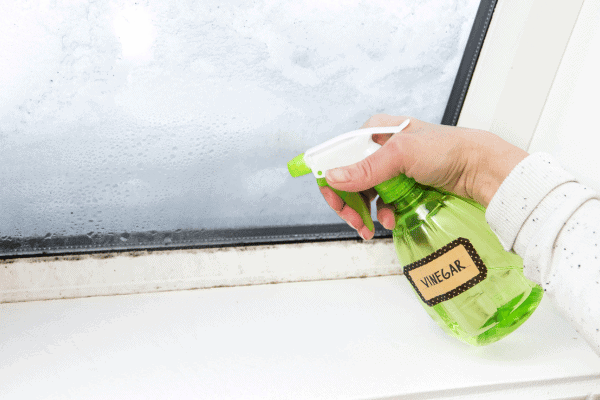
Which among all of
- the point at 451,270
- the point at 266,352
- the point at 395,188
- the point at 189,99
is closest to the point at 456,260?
the point at 451,270

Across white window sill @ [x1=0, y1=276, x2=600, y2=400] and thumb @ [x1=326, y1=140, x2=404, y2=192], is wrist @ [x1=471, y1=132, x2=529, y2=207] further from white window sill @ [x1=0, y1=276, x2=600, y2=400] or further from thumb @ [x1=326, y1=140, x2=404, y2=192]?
white window sill @ [x1=0, y1=276, x2=600, y2=400]

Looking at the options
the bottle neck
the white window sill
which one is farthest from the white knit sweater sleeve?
the white window sill

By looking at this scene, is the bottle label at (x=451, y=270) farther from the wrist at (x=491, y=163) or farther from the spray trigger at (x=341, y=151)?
the spray trigger at (x=341, y=151)

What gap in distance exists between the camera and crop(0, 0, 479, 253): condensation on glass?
622mm

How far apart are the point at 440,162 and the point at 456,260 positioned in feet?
0.43

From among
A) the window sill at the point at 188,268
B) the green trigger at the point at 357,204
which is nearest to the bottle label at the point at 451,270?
the green trigger at the point at 357,204

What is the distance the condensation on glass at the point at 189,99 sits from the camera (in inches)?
24.5

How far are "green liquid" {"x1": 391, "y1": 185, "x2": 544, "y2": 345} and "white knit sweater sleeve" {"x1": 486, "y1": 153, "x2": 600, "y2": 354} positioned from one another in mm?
80

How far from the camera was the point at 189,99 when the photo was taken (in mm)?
701

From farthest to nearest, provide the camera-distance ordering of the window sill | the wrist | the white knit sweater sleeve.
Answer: the window sill
the wrist
the white knit sweater sleeve

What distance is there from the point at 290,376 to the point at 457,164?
1.22ft

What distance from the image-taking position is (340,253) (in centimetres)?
87

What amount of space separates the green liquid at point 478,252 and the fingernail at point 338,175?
0.13 m

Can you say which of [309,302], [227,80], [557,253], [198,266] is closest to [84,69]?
[227,80]
